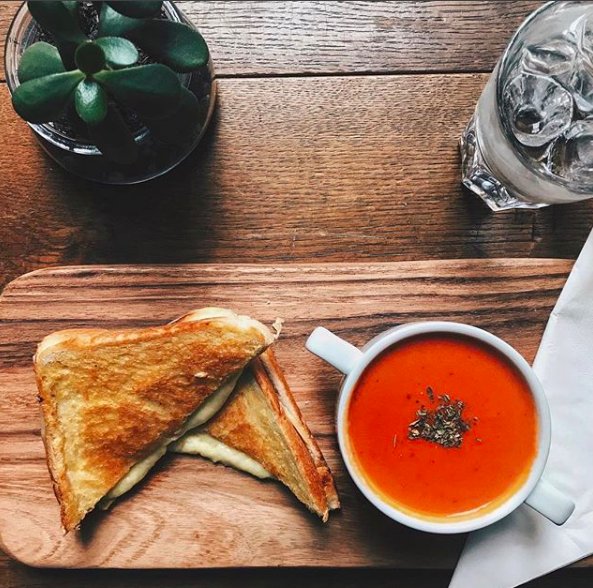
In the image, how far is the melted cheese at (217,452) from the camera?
143 cm

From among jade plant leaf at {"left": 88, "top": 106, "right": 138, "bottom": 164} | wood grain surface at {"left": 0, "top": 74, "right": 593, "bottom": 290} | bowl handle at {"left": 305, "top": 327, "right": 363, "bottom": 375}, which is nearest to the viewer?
jade plant leaf at {"left": 88, "top": 106, "right": 138, "bottom": 164}

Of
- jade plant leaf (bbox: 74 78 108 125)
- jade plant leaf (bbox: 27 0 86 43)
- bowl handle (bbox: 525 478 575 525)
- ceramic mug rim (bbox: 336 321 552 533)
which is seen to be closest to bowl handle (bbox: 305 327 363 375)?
ceramic mug rim (bbox: 336 321 552 533)

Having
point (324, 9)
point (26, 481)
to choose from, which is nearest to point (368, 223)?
point (324, 9)

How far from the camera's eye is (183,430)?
4.67 ft

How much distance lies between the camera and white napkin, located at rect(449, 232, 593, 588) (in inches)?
57.2

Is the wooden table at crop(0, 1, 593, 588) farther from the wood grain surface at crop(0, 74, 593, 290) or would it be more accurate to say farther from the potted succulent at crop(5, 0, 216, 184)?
the potted succulent at crop(5, 0, 216, 184)

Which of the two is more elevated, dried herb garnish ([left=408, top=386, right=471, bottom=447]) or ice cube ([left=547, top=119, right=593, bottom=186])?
ice cube ([left=547, top=119, right=593, bottom=186])

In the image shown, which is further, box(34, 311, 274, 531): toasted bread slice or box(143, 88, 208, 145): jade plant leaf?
box(34, 311, 274, 531): toasted bread slice

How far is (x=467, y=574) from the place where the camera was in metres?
1.46

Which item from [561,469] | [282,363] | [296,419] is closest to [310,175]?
[282,363]

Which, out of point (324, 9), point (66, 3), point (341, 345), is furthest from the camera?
point (324, 9)

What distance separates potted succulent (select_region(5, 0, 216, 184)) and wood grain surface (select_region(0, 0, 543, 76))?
0.22 m

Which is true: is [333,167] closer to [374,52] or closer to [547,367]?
[374,52]

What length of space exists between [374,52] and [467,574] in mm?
1018
